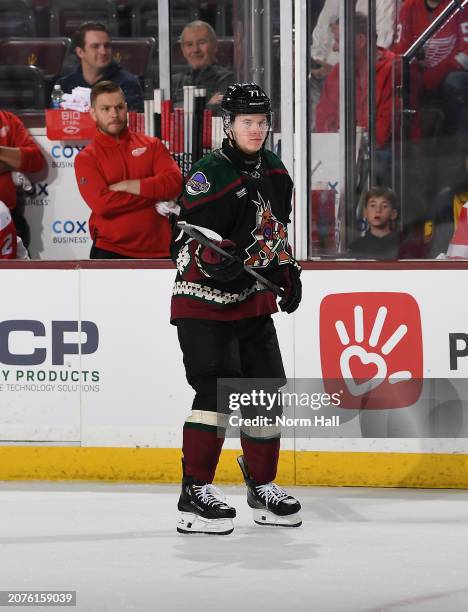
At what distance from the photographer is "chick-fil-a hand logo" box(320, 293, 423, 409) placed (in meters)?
4.46

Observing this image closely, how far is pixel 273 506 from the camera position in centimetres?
374

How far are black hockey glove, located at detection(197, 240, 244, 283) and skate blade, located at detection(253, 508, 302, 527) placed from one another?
2.32 feet

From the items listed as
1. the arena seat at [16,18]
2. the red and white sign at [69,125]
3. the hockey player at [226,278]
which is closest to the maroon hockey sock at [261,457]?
the hockey player at [226,278]

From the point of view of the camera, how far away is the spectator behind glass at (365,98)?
449 cm

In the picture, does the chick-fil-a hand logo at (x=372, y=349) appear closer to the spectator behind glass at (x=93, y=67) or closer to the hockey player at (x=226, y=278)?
the hockey player at (x=226, y=278)

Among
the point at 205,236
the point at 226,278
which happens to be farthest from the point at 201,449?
the point at 205,236

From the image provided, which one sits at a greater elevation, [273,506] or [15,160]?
[15,160]

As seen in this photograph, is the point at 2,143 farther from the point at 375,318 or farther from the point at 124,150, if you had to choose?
the point at 375,318

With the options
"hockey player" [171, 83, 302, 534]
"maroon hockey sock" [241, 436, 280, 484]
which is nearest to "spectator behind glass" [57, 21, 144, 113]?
"hockey player" [171, 83, 302, 534]

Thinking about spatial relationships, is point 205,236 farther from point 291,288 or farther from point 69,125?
point 69,125

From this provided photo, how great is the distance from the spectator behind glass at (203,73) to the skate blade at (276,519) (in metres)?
1.79

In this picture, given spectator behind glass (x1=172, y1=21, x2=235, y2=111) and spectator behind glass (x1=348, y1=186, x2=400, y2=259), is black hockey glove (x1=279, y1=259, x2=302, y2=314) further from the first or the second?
spectator behind glass (x1=172, y1=21, x2=235, y2=111)

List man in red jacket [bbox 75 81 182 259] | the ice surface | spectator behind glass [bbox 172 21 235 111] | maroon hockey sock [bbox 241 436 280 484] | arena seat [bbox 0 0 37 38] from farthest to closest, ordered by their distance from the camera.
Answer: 1. arena seat [bbox 0 0 37 38]
2. spectator behind glass [bbox 172 21 235 111]
3. man in red jacket [bbox 75 81 182 259]
4. maroon hockey sock [bbox 241 436 280 484]
5. the ice surface

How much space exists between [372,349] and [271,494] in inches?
35.7
